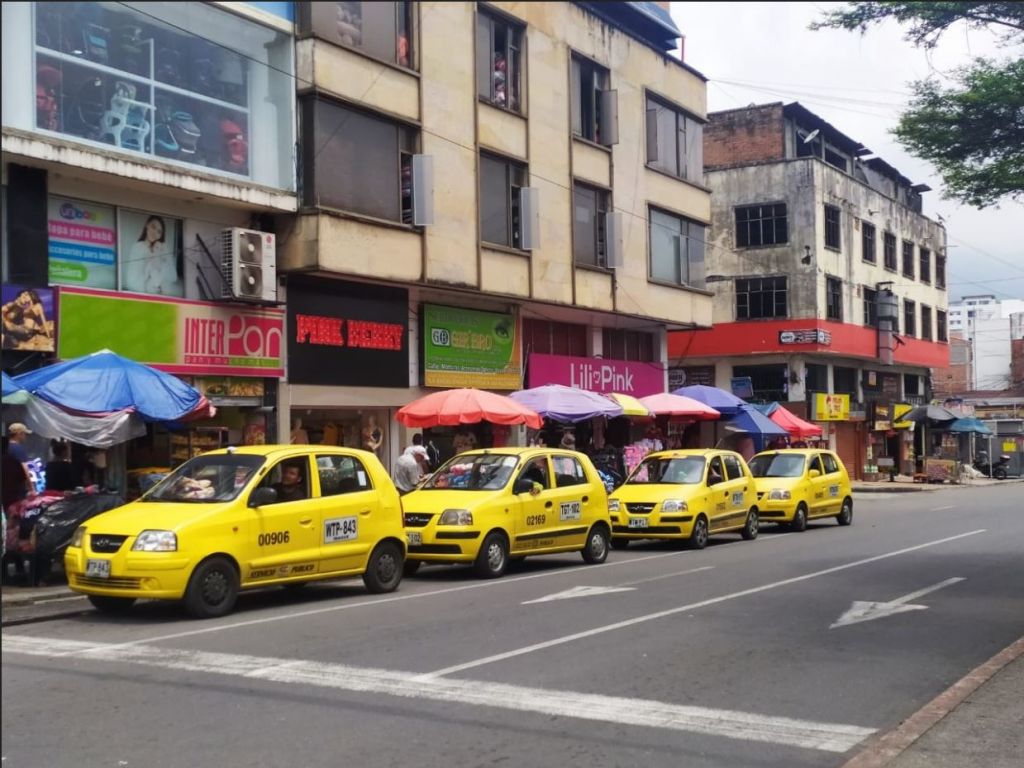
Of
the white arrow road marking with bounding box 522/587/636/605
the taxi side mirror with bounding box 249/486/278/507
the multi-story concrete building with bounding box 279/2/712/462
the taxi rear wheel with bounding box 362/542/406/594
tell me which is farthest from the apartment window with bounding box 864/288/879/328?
the taxi side mirror with bounding box 249/486/278/507

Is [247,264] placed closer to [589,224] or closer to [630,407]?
[630,407]

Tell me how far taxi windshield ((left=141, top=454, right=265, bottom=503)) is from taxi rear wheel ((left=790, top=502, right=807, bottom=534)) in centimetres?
1353

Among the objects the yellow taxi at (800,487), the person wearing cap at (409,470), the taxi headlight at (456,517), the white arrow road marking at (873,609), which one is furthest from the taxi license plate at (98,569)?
the yellow taxi at (800,487)

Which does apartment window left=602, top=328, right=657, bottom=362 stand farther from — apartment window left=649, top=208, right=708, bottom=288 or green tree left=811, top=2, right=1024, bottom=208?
green tree left=811, top=2, right=1024, bottom=208

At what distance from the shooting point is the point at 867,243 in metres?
48.8

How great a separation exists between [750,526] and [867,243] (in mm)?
31905

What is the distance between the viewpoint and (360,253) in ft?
64.2

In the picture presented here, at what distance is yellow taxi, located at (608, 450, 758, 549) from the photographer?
18312mm

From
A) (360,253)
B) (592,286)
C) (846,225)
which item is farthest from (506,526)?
(846,225)

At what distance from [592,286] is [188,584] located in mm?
17632

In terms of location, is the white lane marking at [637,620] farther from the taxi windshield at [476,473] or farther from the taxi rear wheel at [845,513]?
the taxi rear wheel at [845,513]

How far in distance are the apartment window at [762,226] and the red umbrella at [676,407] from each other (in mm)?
20215

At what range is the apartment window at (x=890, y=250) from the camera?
50.6 metres

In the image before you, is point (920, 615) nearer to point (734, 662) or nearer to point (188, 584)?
A: point (734, 662)
